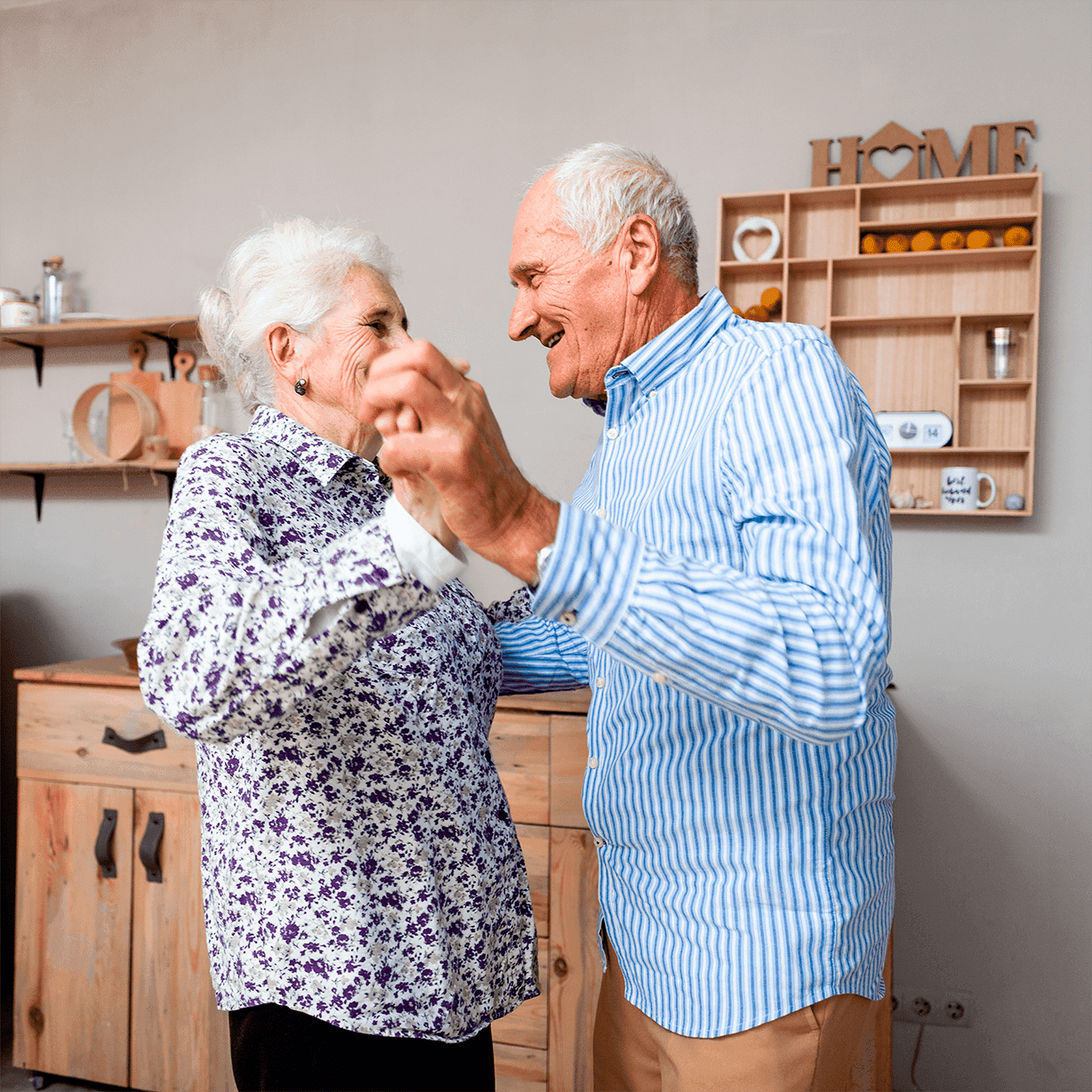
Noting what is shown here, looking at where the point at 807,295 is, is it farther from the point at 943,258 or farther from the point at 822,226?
the point at 943,258

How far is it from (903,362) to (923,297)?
178 mm

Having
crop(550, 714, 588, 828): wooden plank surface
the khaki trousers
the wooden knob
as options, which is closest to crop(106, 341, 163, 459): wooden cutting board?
the wooden knob

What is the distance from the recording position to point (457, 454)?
2.23ft

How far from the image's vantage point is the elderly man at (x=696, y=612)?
0.72 m

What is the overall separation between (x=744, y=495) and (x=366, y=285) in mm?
633

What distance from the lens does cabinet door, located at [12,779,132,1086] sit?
2461mm

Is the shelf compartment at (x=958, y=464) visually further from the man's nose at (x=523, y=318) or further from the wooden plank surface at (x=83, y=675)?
the wooden plank surface at (x=83, y=675)

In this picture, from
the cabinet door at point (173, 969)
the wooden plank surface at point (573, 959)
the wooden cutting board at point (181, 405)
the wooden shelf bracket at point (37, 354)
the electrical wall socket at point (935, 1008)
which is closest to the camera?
the wooden plank surface at point (573, 959)

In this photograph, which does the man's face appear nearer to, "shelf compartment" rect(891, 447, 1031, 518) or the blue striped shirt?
the blue striped shirt

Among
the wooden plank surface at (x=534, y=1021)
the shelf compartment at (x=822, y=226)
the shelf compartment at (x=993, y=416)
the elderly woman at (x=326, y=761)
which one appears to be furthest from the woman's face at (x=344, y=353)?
the shelf compartment at (x=993, y=416)

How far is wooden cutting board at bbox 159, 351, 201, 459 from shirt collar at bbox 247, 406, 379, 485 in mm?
2012

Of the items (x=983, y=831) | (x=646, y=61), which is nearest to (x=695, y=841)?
(x=983, y=831)

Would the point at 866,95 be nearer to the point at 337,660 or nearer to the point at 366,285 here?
the point at 366,285

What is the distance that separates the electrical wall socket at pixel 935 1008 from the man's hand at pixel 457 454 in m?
2.32
